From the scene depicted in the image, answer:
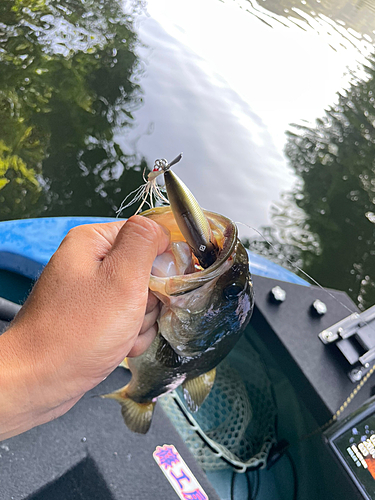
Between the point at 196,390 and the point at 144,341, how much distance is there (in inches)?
21.0

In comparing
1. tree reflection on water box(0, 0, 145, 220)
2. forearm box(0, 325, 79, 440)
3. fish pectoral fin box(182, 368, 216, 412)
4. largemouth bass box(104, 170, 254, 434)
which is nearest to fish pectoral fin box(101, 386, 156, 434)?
fish pectoral fin box(182, 368, 216, 412)

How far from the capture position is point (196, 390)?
1777 mm

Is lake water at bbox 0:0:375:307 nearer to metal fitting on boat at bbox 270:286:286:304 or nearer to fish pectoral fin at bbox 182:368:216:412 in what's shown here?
metal fitting on boat at bbox 270:286:286:304

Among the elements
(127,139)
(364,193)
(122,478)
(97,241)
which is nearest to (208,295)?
(97,241)

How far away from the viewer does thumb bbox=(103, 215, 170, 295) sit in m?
1.03

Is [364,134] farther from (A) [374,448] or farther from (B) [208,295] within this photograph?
(B) [208,295]

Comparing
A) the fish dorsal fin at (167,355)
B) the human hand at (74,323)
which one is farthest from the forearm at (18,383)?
the fish dorsal fin at (167,355)

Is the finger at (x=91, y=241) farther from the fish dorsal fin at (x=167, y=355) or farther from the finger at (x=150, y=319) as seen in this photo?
the fish dorsal fin at (x=167, y=355)

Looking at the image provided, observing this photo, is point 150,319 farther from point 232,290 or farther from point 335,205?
point 335,205

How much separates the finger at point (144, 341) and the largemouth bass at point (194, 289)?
1.0 inches

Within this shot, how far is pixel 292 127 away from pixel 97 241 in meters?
7.01

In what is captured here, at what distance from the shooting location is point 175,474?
2107mm

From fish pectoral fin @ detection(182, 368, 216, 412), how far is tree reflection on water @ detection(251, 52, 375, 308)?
376cm

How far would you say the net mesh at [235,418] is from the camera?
2.59 metres
